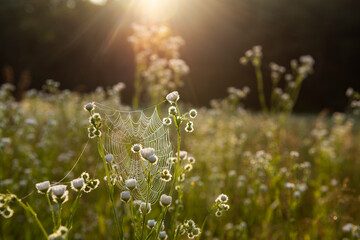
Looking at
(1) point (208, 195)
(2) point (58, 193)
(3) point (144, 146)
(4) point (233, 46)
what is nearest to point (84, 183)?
(2) point (58, 193)

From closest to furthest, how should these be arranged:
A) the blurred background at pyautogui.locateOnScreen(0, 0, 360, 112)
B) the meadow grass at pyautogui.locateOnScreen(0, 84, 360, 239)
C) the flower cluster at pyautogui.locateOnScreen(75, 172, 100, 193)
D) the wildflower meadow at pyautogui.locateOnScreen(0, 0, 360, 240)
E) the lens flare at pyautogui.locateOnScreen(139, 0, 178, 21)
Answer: the flower cluster at pyautogui.locateOnScreen(75, 172, 100, 193) < the wildflower meadow at pyautogui.locateOnScreen(0, 0, 360, 240) < the meadow grass at pyautogui.locateOnScreen(0, 84, 360, 239) < the lens flare at pyautogui.locateOnScreen(139, 0, 178, 21) < the blurred background at pyautogui.locateOnScreen(0, 0, 360, 112)

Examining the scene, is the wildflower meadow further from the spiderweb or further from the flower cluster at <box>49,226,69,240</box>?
the flower cluster at <box>49,226,69,240</box>

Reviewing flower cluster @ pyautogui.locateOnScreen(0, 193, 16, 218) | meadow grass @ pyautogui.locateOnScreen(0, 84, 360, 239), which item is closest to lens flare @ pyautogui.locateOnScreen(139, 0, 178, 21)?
meadow grass @ pyautogui.locateOnScreen(0, 84, 360, 239)

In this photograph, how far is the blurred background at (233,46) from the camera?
850 inches

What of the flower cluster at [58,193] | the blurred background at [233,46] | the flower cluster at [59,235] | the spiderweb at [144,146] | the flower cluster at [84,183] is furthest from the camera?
the blurred background at [233,46]

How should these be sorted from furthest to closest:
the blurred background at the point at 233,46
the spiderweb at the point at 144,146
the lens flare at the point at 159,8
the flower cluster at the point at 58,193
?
1. the blurred background at the point at 233,46
2. the lens flare at the point at 159,8
3. the spiderweb at the point at 144,146
4. the flower cluster at the point at 58,193

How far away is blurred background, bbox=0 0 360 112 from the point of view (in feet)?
70.8

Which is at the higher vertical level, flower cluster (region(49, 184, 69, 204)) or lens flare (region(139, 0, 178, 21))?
lens flare (region(139, 0, 178, 21))

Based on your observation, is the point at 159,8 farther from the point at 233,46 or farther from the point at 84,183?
the point at 84,183

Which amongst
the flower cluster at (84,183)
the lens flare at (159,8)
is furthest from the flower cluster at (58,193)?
the lens flare at (159,8)

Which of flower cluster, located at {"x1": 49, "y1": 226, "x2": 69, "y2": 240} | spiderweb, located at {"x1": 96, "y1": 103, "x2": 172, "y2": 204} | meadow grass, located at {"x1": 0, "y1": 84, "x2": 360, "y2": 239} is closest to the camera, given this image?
flower cluster, located at {"x1": 49, "y1": 226, "x2": 69, "y2": 240}

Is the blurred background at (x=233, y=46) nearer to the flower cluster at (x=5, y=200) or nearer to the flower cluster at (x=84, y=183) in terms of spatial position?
the flower cluster at (x=84, y=183)

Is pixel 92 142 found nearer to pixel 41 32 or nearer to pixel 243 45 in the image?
pixel 243 45

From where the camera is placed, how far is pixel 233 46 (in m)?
22.8
